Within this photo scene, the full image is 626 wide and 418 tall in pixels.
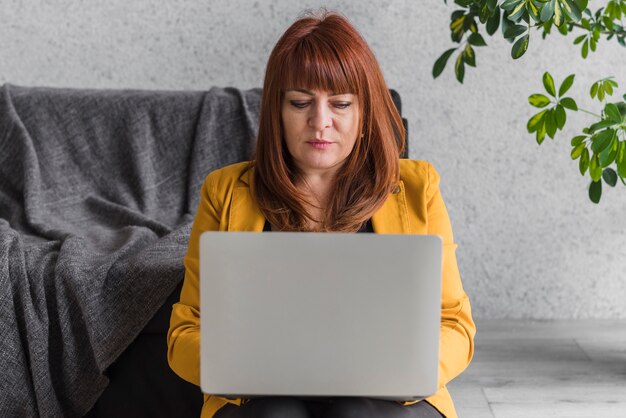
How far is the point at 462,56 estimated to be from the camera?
2.59m

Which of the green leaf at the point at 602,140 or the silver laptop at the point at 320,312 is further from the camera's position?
the green leaf at the point at 602,140

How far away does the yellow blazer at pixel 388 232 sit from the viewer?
1462 millimetres

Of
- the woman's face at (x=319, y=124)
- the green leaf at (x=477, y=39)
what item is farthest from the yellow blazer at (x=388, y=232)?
the green leaf at (x=477, y=39)

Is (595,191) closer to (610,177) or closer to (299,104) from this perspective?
(610,177)

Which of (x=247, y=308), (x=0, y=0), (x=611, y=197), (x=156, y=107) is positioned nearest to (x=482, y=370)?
(x=611, y=197)

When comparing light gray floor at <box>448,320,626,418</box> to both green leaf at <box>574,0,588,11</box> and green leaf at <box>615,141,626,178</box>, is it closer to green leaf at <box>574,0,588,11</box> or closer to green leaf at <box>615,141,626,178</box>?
green leaf at <box>615,141,626,178</box>

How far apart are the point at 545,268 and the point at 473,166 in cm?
44

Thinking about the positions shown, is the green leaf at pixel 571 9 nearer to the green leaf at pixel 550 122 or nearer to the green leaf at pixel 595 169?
the green leaf at pixel 550 122

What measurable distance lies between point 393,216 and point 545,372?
1227mm

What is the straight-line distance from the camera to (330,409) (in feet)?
4.48

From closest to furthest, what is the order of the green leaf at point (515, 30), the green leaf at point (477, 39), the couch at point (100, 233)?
the couch at point (100, 233) → the green leaf at point (515, 30) → the green leaf at point (477, 39)

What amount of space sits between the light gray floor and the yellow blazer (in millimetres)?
859

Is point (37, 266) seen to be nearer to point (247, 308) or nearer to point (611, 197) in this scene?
point (247, 308)

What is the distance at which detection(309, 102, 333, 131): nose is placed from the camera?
1520mm
